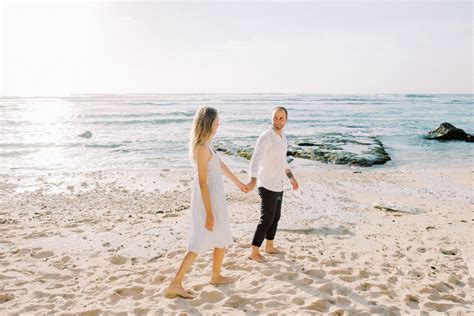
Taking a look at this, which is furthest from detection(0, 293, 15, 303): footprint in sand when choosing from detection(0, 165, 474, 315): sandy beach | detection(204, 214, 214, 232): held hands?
detection(204, 214, 214, 232): held hands

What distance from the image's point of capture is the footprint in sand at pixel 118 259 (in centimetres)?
532

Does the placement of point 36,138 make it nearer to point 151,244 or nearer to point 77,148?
point 77,148

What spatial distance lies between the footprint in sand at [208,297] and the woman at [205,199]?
12 centimetres

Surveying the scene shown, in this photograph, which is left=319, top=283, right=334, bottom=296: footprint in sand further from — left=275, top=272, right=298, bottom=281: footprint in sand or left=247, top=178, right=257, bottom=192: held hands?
left=247, top=178, right=257, bottom=192: held hands

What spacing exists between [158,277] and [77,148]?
1392 centimetres

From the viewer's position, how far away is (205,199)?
12.7ft

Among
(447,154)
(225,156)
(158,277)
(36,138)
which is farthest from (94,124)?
(158,277)

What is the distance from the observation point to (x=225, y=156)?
15.6 meters

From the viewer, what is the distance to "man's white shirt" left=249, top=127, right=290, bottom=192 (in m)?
4.84

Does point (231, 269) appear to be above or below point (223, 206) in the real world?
below

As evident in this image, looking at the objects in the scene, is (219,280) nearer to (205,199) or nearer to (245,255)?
(245,255)

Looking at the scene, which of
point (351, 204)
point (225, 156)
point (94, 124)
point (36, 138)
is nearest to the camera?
point (351, 204)

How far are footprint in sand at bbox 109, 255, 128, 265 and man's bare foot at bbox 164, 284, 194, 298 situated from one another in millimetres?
1458

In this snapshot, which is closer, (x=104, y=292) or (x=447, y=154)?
(x=104, y=292)
